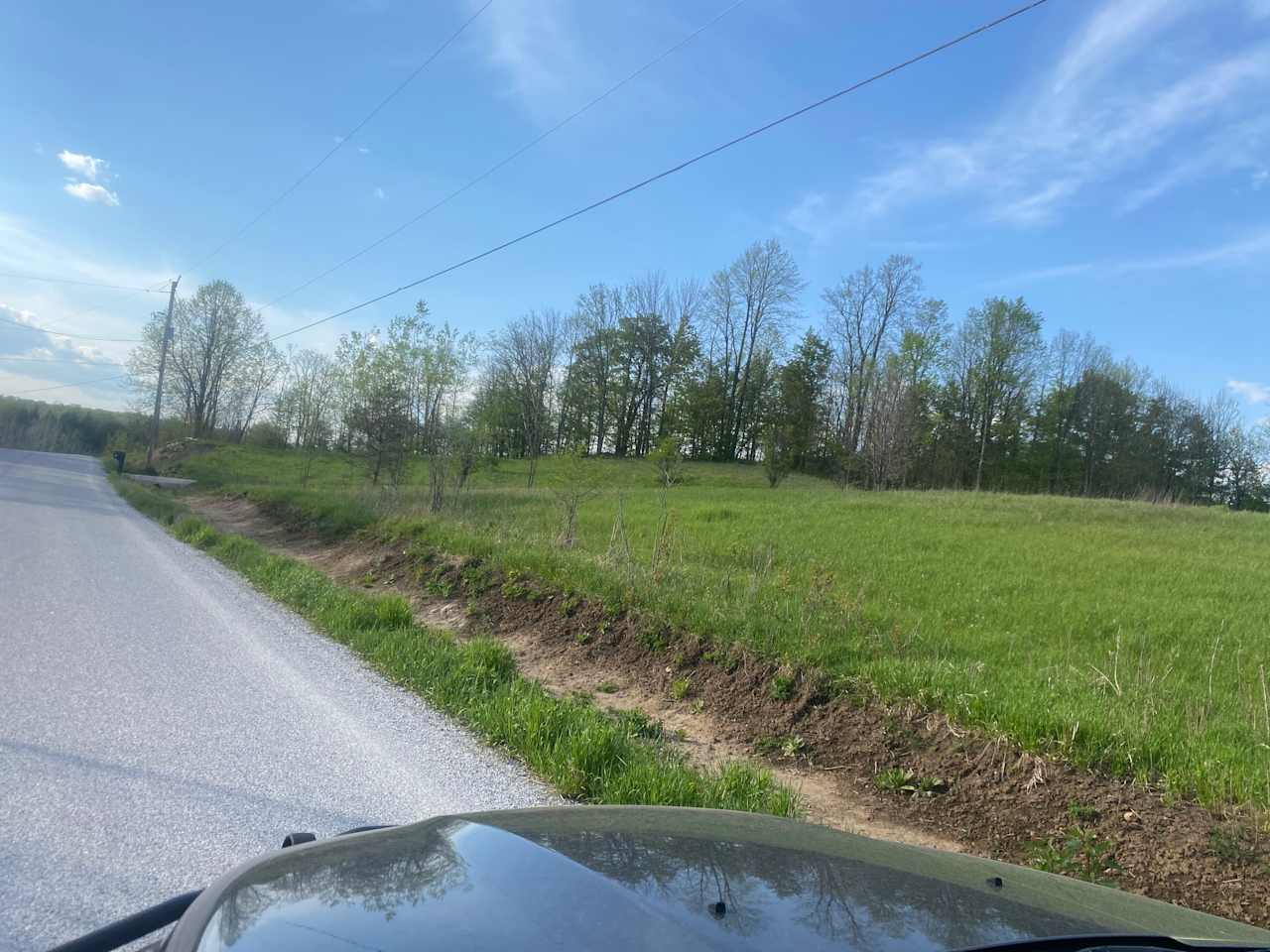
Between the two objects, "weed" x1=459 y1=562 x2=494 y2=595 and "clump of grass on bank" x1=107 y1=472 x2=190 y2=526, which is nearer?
"weed" x1=459 y1=562 x2=494 y2=595

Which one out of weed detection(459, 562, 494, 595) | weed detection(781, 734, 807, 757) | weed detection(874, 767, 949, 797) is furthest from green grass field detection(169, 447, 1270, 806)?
weed detection(781, 734, 807, 757)

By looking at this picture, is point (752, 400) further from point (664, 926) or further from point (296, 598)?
point (664, 926)

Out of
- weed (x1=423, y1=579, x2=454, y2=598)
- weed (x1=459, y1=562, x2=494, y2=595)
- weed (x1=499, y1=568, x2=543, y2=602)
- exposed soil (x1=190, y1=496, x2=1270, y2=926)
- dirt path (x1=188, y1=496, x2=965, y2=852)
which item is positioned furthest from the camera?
weed (x1=423, y1=579, x2=454, y2=598)

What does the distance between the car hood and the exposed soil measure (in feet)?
9.21

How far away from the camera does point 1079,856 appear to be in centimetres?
502

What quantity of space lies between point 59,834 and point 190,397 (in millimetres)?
69783

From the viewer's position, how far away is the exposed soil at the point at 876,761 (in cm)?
474

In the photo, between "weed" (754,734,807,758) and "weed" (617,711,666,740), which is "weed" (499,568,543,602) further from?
"weed" (754,734,807,758)

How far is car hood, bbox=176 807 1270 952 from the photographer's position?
5.79 ft

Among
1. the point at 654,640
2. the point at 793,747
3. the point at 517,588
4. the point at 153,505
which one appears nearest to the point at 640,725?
the point at 793,747

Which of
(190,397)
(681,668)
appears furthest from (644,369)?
(681,668)

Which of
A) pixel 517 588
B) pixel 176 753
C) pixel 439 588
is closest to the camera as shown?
pixel 176 753

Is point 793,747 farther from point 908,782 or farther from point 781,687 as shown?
point 908,782

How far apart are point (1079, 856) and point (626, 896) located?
13.6ft
